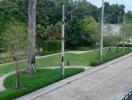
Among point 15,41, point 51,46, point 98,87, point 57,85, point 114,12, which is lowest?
point 98,87

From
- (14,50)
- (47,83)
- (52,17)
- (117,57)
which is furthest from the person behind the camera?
(52,17)

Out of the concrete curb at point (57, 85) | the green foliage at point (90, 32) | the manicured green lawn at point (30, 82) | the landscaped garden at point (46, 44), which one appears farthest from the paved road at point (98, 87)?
the green foliage at point (90, 32)

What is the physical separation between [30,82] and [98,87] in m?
4.81

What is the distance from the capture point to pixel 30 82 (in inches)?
984

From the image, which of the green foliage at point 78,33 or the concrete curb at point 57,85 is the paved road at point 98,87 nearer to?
the concrete curb at point 57,85

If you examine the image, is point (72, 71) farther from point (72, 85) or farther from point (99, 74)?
point (72, 85)

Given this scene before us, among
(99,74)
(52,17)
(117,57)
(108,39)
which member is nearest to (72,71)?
(99,74)

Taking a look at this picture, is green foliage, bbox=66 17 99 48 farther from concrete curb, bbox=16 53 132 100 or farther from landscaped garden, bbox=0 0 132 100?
concrete curb, bbox=16 53 132 100

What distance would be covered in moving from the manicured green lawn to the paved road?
3.75 ft

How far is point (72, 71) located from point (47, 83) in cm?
638

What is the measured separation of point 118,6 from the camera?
126 m

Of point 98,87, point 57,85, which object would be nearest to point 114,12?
point 98,87

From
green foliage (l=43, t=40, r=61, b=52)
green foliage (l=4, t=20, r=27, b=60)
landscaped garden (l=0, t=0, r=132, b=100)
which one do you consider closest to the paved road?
landscaped garden (l=0, t=0, r=132, b=100)

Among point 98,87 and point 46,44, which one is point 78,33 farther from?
point 98,87
